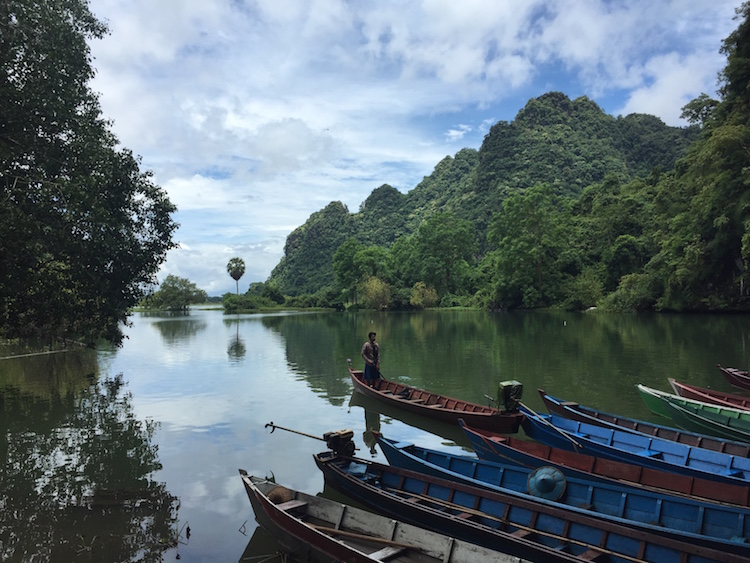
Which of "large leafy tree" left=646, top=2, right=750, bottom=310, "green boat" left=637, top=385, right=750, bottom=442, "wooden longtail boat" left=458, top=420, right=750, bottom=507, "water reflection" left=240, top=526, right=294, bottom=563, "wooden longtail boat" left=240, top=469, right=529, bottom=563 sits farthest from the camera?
"large leafy tree" left=646, top=2, right=750, bottom=310

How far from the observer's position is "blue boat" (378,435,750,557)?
20.1 feet

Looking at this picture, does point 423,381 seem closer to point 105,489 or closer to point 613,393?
point 613,393

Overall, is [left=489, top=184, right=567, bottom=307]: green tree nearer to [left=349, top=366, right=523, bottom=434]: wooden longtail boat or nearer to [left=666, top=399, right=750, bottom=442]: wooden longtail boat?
[left=349, top=366, right=523, bottom=434]: wooden longtail boat

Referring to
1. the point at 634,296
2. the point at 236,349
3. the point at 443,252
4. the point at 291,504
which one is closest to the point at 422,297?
the point at 443,252

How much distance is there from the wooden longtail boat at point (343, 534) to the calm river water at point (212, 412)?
0.72 m

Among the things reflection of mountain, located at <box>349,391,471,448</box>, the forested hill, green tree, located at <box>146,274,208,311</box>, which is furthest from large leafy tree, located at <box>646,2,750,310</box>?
green tree, located at <box>146,274,208,311</box>

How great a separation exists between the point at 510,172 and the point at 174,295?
83269 millimetres

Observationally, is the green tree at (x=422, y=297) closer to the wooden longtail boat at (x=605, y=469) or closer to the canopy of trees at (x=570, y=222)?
the canopy of trees at (x=570, y=222)

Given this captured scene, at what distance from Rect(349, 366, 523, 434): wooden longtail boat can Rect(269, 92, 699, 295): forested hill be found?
80.5 meters

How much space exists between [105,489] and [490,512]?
7964mm

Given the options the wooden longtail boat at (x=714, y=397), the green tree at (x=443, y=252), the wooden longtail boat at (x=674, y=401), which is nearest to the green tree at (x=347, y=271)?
the green tree at (x=443, y=252)

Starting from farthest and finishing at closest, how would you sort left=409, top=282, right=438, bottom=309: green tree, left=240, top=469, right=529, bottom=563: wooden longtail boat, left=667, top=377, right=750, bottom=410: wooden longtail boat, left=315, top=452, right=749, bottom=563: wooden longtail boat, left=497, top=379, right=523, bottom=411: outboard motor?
left=409, top=282, right=438, bottom=309: green tree < left=667, top=377, right=750, bottom=410: wooden longtail boat < left=497, top=379, right=523, bottom=411: outboard motor < left=240, top=469, right=529, bottom=563: wooden longtail boat < left=315, top=452, right=749, bottom=563: wooden longtail boat

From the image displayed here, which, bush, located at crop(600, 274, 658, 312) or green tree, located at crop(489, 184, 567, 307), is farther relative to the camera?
green tree, located at crop(489, 184, 567, 307)

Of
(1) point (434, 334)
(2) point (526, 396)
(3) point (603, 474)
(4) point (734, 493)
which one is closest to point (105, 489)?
(3) point (603, 474)
